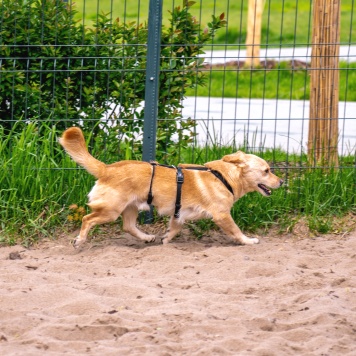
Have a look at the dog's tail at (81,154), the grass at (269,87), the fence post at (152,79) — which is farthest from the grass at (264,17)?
the dog's tail at (81,154)

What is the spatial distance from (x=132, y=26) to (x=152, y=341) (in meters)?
3.77

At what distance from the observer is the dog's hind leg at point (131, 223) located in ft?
21.6

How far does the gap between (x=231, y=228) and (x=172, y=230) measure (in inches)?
18.8

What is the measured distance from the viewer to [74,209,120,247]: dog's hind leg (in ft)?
20.9

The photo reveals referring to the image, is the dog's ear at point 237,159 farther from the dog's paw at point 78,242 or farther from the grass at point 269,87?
the grass at point 269,87

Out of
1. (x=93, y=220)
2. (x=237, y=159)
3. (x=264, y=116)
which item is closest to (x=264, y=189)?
(x=237, y=159)

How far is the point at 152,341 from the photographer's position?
4.43 metres

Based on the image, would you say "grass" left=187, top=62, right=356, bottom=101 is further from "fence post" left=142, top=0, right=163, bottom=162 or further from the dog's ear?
the dog's ear

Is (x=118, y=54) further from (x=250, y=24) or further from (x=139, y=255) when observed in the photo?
(x=250, y=24)

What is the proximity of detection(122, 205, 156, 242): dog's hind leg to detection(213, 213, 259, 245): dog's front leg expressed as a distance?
1.99 feet

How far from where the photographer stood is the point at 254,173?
21.7 feet

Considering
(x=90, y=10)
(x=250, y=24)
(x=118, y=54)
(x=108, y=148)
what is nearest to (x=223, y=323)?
(x=108, y=148)

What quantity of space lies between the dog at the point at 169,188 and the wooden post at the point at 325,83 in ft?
3.48

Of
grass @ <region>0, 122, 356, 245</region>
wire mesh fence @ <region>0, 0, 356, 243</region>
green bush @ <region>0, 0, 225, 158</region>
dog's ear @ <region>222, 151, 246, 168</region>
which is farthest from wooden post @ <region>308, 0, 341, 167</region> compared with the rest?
dog's ear @ <region>222, 151, 246, 168</region>
